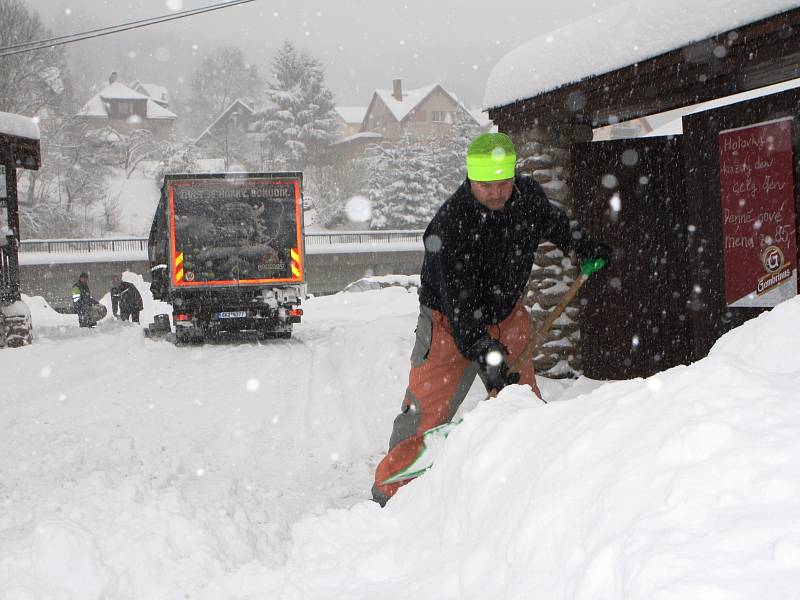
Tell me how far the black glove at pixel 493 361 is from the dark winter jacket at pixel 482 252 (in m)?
0.03

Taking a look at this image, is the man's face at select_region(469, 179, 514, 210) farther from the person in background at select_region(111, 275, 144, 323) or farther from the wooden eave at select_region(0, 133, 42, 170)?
the person in background at select_region(111, 275, 144, 323)

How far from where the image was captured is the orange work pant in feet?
14.2

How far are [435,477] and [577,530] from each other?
1.27 meters

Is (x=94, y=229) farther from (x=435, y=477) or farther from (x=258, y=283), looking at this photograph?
(x=435, y=477)

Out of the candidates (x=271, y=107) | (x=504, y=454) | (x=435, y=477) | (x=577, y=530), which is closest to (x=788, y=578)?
(x=577, y=530)

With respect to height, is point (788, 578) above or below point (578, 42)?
below

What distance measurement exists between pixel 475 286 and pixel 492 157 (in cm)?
72

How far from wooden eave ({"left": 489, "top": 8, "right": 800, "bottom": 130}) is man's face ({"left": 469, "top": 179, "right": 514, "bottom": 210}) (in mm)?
2244

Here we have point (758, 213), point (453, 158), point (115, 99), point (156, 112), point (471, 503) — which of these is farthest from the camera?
point (156, 112)

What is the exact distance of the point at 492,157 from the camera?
12.7 ft

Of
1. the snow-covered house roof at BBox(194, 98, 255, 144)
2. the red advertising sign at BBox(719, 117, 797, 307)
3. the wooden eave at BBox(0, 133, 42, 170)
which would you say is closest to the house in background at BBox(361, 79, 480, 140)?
the snow-covered house roof at BBox(194, 98, 255, 144)

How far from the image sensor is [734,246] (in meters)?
6.03

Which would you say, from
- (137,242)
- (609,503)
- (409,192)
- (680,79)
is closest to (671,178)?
(680,79)

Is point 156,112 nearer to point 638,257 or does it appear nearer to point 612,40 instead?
point 638,257
